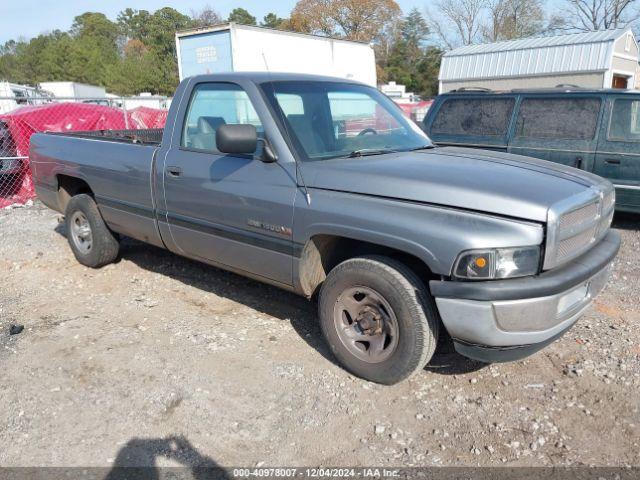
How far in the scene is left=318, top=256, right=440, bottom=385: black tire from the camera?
3.03 m

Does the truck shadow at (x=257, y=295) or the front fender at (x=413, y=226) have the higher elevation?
the front fender at (x=413, y=226)

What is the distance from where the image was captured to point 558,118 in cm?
695

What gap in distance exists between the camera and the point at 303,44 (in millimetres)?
15156

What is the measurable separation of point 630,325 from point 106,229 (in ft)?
15.7

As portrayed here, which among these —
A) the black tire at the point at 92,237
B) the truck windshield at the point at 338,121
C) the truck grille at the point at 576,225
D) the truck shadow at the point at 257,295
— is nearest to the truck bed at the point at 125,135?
the black tire at the point at 92,237

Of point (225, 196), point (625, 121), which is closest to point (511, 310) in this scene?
point (225, 196)

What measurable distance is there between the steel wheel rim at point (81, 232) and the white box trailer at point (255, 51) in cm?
837

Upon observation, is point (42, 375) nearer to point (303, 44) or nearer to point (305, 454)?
point (305, 454)

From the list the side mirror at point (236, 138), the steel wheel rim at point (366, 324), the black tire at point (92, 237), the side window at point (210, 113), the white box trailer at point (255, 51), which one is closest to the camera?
the steel wheel rim at point (366, 324)

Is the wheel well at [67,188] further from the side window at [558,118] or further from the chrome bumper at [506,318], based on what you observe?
the side window at [558,118]

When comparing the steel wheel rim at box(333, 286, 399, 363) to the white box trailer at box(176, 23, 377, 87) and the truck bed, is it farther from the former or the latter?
the white box trailer at box(176, 23, 377, 87)

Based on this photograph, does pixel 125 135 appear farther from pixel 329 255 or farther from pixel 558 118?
pixel 558 118

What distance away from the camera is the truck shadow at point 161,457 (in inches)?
105

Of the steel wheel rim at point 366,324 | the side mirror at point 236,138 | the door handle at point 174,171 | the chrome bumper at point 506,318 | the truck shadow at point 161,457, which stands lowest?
the truck shadow at point 161,457
